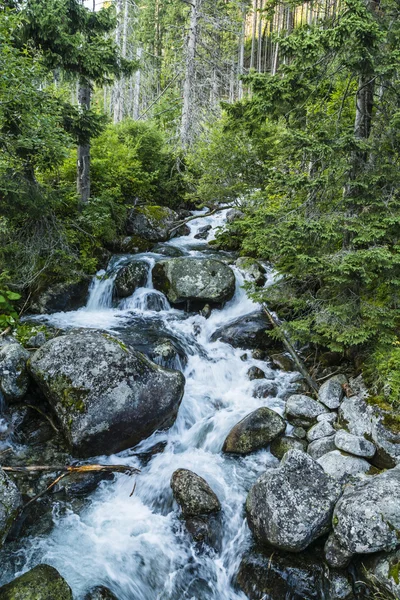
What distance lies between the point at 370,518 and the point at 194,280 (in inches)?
281

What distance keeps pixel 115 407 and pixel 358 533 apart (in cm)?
360

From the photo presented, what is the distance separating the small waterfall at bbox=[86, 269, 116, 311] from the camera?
996 centimetres

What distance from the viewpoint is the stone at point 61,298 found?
29.3 ft

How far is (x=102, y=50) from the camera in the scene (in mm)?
8984

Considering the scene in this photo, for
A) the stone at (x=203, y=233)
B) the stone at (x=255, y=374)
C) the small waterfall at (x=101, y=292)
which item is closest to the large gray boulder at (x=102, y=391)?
the stone at (x=255, y=374)

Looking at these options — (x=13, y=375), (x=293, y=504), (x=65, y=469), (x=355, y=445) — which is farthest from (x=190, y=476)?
(x=13, y=375)

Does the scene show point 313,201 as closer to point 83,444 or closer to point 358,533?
point 358,533

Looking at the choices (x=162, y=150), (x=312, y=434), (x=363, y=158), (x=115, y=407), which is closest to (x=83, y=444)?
(x=115, y=407)

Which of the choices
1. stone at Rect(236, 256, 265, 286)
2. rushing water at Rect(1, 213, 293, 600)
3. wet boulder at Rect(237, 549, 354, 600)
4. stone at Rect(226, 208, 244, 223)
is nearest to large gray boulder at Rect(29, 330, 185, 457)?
rushing water at Rect(1, 213, 293, 600)

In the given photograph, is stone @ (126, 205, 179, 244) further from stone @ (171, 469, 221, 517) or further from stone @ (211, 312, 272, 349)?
stone @ (171, 469, 221, 517)

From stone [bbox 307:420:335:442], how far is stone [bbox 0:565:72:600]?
12.7 ft

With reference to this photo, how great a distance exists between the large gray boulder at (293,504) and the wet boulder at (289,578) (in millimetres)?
147

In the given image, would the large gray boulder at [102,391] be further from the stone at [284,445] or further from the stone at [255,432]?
the stone at [284,445]

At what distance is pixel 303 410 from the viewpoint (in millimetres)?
6059
